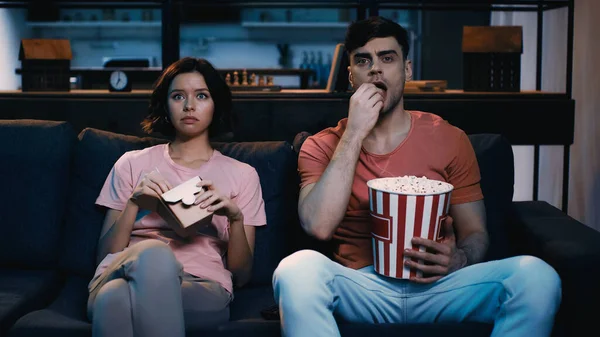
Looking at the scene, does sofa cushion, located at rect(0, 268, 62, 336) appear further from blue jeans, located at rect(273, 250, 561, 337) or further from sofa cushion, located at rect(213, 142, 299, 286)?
blue jeans, located at rect(273, 250, 561, 337)

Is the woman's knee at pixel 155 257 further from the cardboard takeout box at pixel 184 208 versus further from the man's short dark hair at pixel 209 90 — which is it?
the man's short dark hair at pixel 209 90

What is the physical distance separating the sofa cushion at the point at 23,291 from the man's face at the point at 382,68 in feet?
3.59

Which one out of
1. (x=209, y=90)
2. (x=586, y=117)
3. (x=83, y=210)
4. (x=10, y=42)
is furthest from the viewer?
(x=10, y=42)

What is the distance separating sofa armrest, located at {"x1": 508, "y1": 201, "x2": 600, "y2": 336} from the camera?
1.72 meters

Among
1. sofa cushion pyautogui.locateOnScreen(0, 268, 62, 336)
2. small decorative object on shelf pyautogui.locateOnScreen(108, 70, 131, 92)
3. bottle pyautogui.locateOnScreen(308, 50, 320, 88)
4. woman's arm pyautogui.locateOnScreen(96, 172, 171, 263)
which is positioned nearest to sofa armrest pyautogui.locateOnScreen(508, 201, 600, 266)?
woman's arm pyautogui.locateOnScreen(96, 172, 171, 263)

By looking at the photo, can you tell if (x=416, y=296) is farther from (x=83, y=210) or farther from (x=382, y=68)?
(x=83, y=210)

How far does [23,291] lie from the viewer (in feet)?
6.49

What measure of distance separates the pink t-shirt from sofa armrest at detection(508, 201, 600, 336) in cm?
80

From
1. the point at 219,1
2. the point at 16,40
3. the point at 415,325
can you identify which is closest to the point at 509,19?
the point at 219,1

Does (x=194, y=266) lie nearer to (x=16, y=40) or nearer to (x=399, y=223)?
(x=399, y=223)

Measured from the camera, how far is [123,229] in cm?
192

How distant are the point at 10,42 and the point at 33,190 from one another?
4697mm

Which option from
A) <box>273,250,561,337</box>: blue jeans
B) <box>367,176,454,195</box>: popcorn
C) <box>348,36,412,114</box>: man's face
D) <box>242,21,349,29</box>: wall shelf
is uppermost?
<box>242,21,349,29</box>: wall shelf

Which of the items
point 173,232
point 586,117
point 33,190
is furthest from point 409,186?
point 586,117
